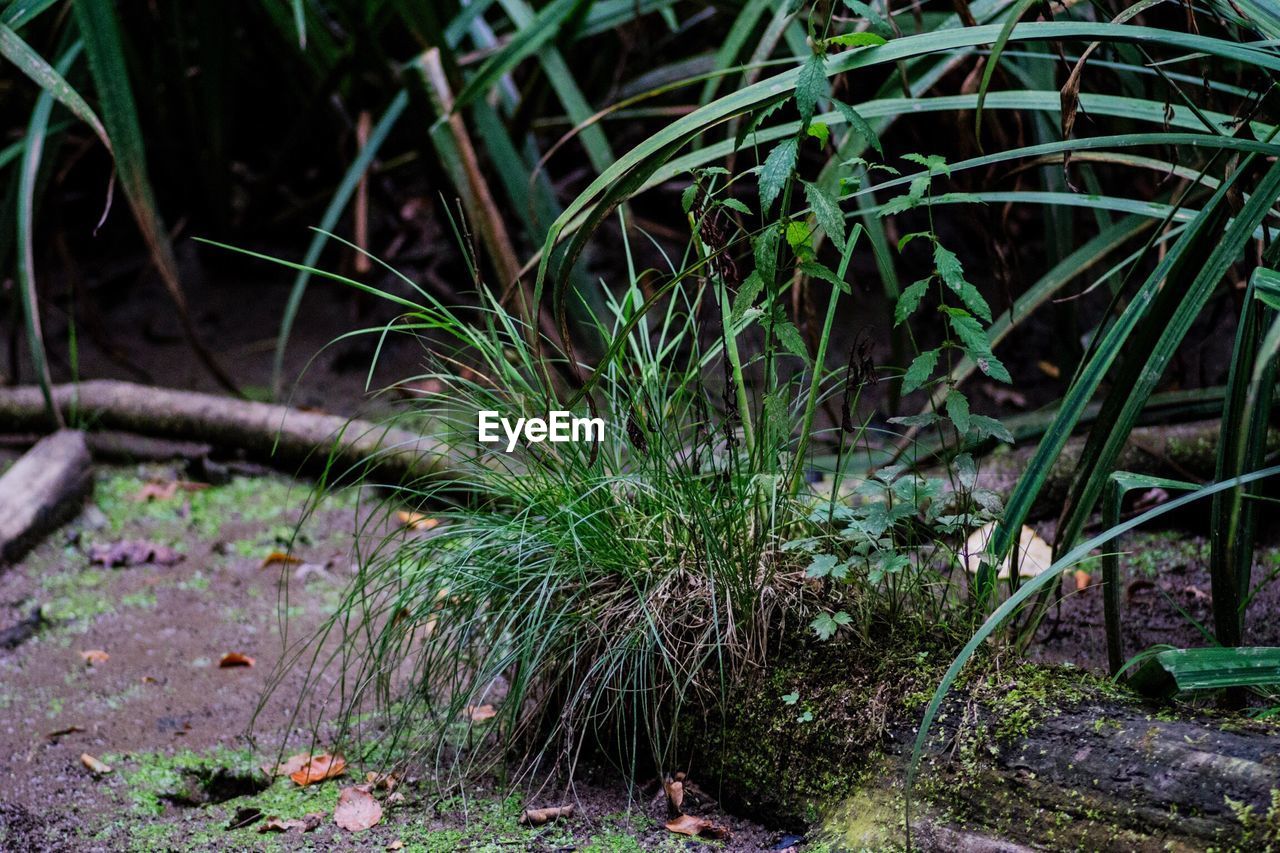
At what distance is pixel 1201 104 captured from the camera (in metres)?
1.51

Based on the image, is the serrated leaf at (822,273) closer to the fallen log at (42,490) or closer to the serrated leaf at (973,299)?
the serrated leaf at (973,299)

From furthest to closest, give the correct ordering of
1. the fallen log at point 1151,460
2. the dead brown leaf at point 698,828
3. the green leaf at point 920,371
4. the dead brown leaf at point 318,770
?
the fallen log at point 1151,460, the dead brown leaf at point 318,770, the dead brown leaf at point 698,828, the green leaf at point 920,371

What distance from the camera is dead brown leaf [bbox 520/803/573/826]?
1442 millimetres

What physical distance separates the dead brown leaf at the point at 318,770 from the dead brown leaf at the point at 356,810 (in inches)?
3.0

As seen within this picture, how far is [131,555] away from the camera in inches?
103

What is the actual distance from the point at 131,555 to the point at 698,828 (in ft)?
5.70

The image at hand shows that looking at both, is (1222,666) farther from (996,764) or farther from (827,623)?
(827,623)

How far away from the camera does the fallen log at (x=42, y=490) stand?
A: 2600 mm

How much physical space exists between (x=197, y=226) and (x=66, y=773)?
2726mm

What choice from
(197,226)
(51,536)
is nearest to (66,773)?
(51,536)

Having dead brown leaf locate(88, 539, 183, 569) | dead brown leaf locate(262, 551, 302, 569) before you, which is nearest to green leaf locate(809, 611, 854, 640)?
dead brown leaf locate(262, 551, 302, 569)

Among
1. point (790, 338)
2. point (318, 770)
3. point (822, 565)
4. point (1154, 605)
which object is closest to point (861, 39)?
point (790, 338)

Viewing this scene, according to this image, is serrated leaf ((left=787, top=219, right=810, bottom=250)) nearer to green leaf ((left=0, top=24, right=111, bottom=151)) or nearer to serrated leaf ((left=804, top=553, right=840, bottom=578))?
serrated leaf ((left=804, top=553, right=840, bottom=578))

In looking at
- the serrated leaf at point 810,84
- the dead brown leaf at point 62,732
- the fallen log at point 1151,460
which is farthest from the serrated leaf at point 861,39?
the dead brown leaf at point 62,732
